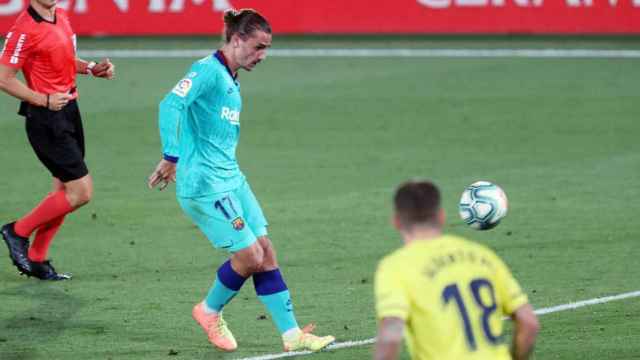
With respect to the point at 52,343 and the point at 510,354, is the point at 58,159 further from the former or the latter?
the point at 510,354

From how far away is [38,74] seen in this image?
36.9ft

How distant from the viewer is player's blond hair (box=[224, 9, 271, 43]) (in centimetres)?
898

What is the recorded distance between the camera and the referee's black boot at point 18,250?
→ 37.8 ft

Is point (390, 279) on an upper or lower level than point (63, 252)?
upper

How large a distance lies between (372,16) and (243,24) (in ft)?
46.4

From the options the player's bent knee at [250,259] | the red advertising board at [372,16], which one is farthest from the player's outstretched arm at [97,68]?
the red advertising board at [372,16]

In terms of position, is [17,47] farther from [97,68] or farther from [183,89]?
[183,89]

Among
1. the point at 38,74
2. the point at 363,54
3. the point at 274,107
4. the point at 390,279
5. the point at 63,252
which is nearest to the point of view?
the point at 390,279

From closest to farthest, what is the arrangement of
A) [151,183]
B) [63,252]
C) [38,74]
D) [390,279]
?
[390,279] → [151,183] → [38,74] → [63,252]

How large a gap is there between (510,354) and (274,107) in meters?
13.5

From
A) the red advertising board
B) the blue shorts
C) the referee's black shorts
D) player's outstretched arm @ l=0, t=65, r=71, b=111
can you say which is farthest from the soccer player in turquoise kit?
the red advertising board

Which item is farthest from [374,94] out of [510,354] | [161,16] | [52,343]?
[510,354]

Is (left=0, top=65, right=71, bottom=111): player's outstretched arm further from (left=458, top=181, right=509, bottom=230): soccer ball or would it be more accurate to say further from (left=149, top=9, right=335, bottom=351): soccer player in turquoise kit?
(left=458, top=181, right=509, bottom=230): soccer ball

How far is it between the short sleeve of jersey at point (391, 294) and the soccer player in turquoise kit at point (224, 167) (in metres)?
3.25
